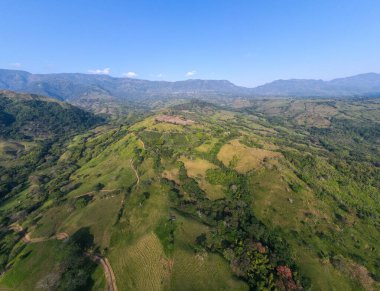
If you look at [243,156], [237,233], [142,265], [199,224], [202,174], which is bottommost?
[142,265]

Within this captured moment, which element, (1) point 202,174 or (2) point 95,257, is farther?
(1) point 202,174

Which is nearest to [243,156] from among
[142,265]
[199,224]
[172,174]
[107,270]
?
[172,174]

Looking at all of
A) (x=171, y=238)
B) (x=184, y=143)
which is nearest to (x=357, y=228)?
(x=171, y=238)

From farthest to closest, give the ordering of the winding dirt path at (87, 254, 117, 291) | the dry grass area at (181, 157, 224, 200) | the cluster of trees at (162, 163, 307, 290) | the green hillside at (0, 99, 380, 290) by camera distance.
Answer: the dry grass area at (181, 157, 224, 200) → the green hillside at (0, 99, 380, 290) → the cluster of trees at (162, 163, 307, 290) → the winding dirt path at (87, 254, 117, 291)

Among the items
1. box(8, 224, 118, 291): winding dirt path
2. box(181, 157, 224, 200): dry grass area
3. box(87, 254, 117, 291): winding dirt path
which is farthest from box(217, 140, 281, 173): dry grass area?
box(8, 224, 118, 291): winding dirt path

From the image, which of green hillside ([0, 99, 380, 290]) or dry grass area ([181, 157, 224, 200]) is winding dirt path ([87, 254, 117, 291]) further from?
dry grass area ([181, 157, 224, 200])

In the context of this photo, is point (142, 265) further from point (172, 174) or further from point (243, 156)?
point (243, 156)

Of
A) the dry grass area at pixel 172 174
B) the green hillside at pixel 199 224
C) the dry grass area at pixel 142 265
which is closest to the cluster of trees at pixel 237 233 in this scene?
the green hillside at pixel 199 224

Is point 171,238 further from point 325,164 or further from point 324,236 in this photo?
point 325,164

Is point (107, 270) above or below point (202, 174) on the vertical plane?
below
